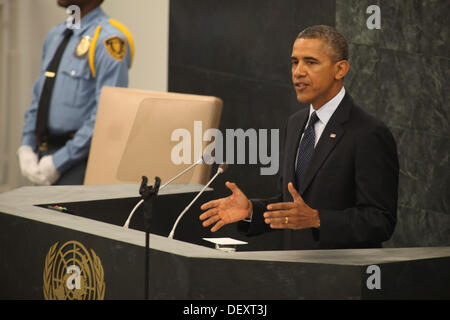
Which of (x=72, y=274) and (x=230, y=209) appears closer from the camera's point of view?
(x=72, y=274)

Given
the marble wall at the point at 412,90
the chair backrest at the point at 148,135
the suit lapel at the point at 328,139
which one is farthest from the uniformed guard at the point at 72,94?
the suit lapel at the point at 328,139

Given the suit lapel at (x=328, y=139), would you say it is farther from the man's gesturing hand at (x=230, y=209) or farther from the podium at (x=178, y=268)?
the podium at (x=178, y=268)

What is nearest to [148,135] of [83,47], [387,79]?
[83,47]

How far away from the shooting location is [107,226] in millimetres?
2707

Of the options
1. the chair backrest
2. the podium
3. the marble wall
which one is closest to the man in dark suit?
the podium

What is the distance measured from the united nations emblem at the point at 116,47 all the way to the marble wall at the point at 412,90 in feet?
3.80

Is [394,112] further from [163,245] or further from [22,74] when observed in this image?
[22,74]

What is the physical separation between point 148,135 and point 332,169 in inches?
71.0

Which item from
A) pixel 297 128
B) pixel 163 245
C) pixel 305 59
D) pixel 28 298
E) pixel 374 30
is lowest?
pixel 28 298

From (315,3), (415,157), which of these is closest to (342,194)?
(415,157)

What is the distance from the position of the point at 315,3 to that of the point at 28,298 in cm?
285

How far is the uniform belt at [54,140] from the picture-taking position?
4.88m

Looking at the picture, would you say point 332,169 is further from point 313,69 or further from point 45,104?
point 45,104

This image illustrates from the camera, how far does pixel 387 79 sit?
15.3 feet
